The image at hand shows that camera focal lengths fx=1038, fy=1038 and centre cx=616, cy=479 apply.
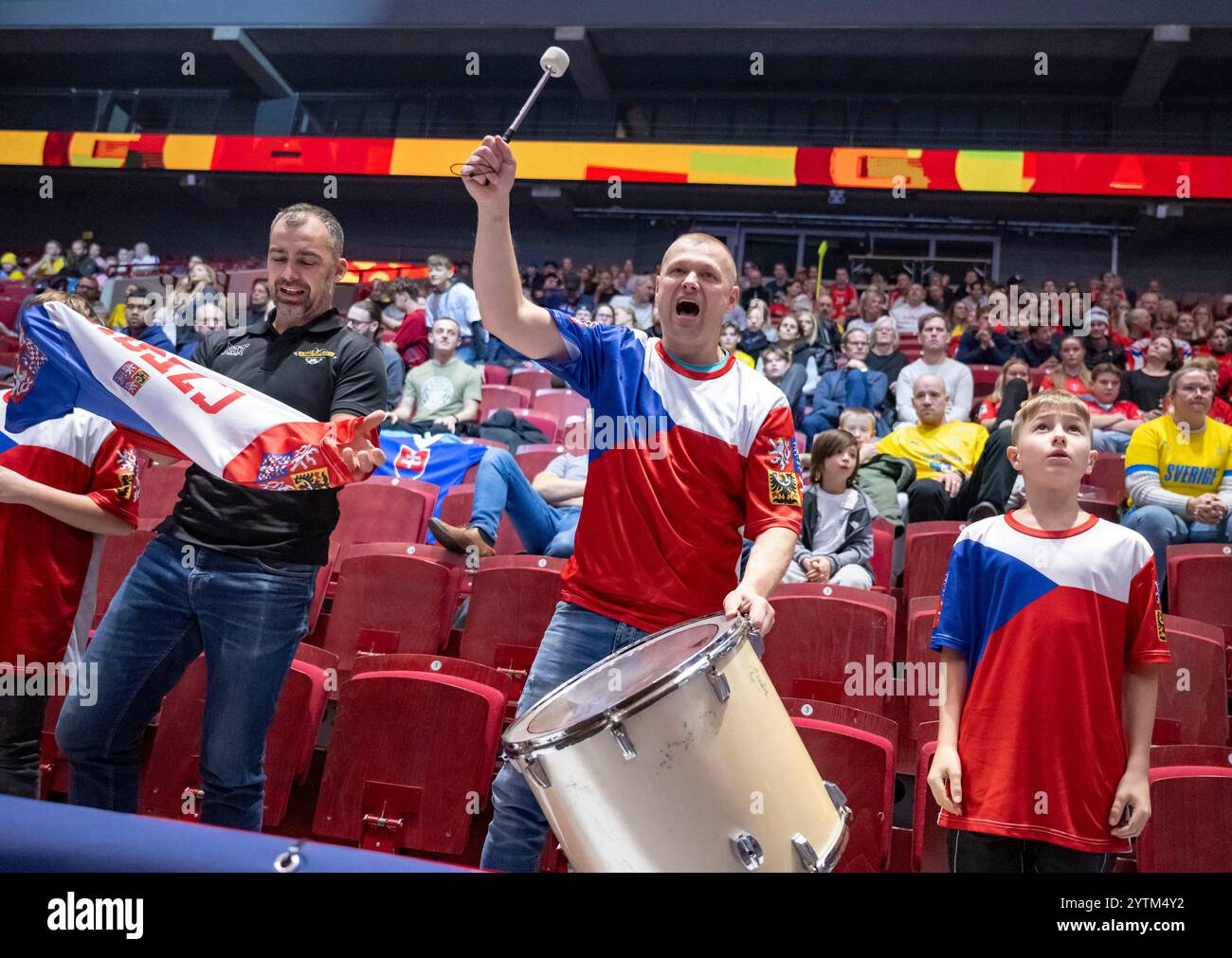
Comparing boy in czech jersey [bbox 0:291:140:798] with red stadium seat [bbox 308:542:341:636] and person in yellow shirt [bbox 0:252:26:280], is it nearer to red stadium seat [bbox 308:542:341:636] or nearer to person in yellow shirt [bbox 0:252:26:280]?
red stadium seat [bbox 308:542:341:636]

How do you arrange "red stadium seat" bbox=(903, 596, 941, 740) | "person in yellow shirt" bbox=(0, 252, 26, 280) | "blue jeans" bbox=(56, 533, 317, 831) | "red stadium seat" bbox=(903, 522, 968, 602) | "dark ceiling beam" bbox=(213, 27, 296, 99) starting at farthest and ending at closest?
"dark ceiling beam" bbox=(213, 27, 296, 99)
"person in yellow shirt" bbox=(0, 252, 26, 280)
"red stadium seat" bbox=(903, 522, 968, 602)
"red stadium seat" bbox=(903, 596, 941, 740)
"blue jeans" bbox=(56, 533, 317, 831)

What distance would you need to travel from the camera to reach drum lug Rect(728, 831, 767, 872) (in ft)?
3.87

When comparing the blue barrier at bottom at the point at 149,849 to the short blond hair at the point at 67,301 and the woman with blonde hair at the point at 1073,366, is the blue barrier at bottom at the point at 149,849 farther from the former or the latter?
the woman with blonde hair at the point at 1073,366

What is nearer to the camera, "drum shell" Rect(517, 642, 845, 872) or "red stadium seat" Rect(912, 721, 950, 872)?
"drum shell" Rect(517, 642, 845, 872)

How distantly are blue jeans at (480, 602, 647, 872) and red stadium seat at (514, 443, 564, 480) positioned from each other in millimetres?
2440

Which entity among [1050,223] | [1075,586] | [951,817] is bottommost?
[951,817]

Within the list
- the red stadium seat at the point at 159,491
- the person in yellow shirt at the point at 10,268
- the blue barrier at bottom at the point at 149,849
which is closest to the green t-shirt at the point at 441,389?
the red stadium seat at the point at 159,491

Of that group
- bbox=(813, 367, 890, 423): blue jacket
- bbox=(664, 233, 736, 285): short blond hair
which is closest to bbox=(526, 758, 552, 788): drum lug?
bbox=(664, 233, 736, 285): short blond hair

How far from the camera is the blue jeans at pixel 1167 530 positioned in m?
3.14

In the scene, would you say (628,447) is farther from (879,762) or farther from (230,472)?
(879,762)

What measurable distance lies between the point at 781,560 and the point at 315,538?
0.73m

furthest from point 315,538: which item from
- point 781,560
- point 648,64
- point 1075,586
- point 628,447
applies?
point 648,64

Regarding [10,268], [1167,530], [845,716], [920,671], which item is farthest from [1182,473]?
[10,268]

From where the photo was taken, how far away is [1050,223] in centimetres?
1008
